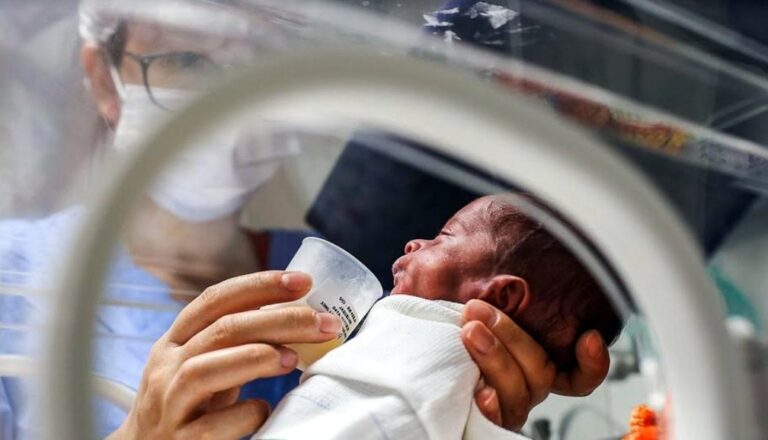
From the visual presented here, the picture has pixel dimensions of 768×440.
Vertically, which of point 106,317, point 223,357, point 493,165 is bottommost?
point 106,317

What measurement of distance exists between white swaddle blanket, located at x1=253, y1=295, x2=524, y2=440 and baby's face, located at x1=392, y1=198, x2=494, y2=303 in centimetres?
6

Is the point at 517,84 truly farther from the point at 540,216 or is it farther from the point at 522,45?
the point at 540,216

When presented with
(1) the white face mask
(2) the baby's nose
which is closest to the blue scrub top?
(1) the white face mask

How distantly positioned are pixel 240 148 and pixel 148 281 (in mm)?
242

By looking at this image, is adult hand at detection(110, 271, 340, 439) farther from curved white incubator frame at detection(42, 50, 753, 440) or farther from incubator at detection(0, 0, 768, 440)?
curved white incubator frame at detection(42, 50, 753, 440)

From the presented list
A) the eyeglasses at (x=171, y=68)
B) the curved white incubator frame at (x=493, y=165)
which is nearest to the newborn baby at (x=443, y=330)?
the curved white incubator frame at (x=493, y=165)

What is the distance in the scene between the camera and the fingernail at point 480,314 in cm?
69

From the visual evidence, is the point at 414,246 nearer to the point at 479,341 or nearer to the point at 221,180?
the point at 479,341

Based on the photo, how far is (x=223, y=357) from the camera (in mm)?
613

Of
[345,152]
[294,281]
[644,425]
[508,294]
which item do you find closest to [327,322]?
[294,281]

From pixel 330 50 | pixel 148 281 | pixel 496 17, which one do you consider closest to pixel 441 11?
pixel 496 17

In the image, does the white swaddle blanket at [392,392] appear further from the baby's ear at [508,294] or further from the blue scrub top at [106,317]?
the blue scrub top at [106,317]

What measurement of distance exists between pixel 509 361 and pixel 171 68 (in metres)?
0.70

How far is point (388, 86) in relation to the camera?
12.7 inches
